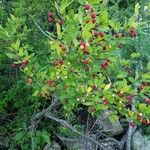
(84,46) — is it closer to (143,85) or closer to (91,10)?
(91,10)

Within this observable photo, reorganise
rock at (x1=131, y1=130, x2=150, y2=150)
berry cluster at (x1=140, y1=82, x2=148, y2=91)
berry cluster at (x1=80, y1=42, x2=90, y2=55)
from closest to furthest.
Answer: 1. berry cluster at (x1=80, y1=42, x2=90, y2=55)
2. berry cluster at (x1=140, y1=82, x2=148, y2=91)
3. rock at (x1=131, y1=130, x2=150, y2=150)

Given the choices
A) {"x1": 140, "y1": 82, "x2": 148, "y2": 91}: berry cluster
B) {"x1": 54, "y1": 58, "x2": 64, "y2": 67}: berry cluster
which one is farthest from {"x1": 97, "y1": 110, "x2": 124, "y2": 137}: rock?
{"x1": 54, "y1": 58, "x2": 64, "y2": 67}: berry cluster

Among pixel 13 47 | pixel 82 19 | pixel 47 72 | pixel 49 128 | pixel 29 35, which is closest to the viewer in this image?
pixel 82 19

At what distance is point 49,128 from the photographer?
17.1 feet

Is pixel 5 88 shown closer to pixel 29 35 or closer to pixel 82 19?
pixel 29 35

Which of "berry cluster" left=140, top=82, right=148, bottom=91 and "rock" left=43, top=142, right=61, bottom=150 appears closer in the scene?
"berry cluster" left=140, top=82, right=148, bottom=91

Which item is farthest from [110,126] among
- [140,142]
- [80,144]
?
[80,144]

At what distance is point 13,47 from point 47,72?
48 centimetres

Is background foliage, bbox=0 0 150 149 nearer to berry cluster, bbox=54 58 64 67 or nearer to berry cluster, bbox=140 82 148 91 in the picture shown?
berry cluster, bbox=140 82 148 91

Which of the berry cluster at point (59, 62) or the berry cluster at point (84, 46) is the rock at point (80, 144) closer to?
the berry cluster at point (59, 62)

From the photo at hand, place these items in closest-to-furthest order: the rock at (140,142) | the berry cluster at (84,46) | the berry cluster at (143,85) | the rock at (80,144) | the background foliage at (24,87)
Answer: the berry cluster at (84,46), the berry cluster at (143,85), the background foliage at (24,87), the rock at (80,144), the rock at (140,142)

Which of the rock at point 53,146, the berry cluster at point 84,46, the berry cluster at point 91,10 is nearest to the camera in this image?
the berry cluster at point 84,46

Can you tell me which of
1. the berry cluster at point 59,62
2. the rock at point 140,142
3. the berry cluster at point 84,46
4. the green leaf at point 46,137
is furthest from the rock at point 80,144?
the berry cluster at point 84,46

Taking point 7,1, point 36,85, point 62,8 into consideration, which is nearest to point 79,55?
point 62,8
